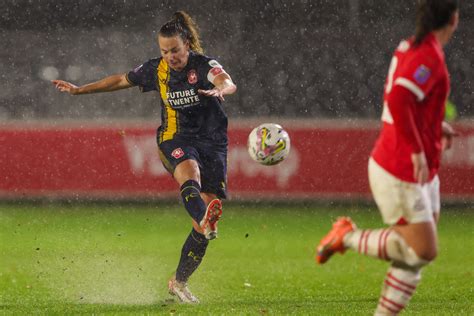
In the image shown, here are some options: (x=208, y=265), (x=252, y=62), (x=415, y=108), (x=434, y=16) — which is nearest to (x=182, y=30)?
(x=434, y=16)

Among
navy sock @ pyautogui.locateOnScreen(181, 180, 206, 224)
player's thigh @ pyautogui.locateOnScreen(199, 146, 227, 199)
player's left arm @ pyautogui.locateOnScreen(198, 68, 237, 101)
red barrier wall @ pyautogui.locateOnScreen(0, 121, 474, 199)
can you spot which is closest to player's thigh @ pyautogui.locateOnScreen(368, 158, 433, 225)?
player's left arm @ pyautogui.locateOnScreen(198, 68, 237, 101)

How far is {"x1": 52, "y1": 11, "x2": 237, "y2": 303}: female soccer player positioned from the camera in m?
8.02

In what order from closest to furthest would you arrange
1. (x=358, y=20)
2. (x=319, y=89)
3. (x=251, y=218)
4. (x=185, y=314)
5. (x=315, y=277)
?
(x=185, y=314), (x=315, y=277), (x=251, y=218), (x=319, y=89), (x=358, y=20)

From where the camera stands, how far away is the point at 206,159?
8234 millimetres

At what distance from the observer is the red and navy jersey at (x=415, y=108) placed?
522 cm

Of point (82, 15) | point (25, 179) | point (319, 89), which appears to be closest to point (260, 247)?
point (25, 179)

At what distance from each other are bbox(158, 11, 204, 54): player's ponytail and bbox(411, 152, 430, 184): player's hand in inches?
120

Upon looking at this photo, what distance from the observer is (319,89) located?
63.7 feet

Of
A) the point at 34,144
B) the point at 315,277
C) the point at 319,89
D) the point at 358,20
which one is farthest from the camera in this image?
the point at 358,20

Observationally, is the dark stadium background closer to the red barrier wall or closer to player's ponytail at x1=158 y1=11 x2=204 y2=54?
the red barrier wall

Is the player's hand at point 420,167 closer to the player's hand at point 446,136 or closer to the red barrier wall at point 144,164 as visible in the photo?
the player's hand at point 446,136

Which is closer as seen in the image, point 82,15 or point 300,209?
point 300,209

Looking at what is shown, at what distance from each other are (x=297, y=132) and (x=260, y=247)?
4.06 m

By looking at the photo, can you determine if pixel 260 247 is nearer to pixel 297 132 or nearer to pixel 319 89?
pixel 297 132
